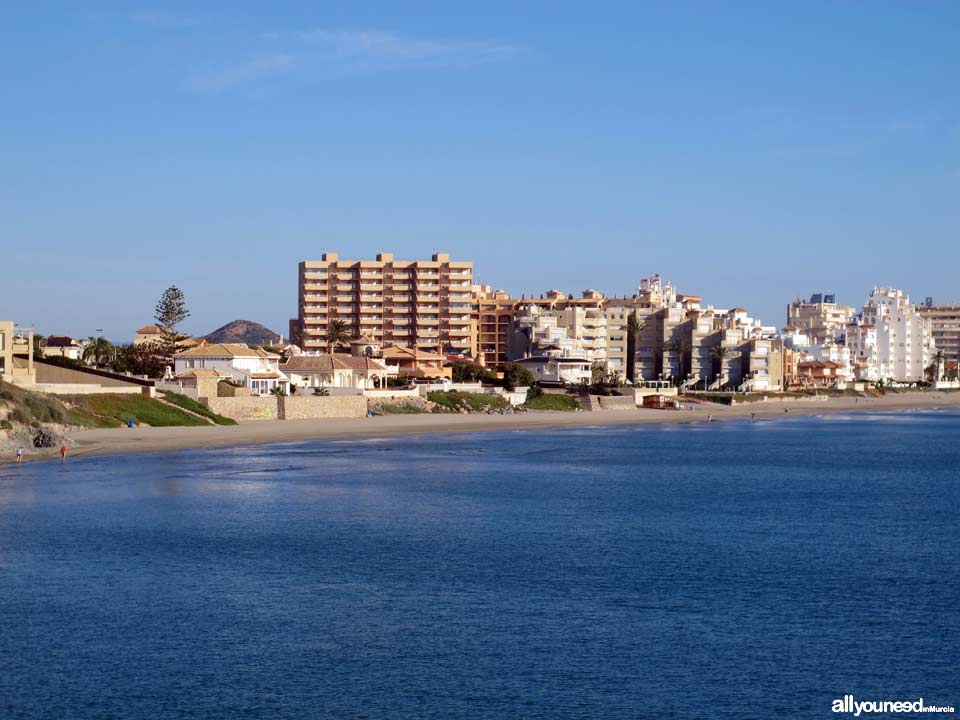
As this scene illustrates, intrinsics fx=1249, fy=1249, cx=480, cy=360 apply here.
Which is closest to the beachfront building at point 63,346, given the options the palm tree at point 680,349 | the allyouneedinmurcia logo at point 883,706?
the palm tree at point 680,349

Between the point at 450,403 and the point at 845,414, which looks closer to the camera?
the point at 450,403

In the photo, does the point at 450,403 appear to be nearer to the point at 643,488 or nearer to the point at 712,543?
the point at 643,488

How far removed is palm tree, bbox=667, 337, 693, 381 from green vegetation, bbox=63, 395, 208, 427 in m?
97.3

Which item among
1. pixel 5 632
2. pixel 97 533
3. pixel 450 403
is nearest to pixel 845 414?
pixel 450 403

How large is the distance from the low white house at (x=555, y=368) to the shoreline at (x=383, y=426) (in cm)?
1316

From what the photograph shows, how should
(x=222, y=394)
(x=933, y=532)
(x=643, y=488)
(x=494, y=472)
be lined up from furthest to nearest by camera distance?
1. (x=222, y=394)
2. (x=494, y=472)
3. (x=643, y=488)
4. (x=933, y=532)

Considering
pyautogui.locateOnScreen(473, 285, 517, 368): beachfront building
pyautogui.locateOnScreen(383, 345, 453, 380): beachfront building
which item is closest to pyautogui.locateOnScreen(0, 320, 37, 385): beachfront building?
pyautogui.locateOnScreen(383, 345, 453, 380): beachfront building

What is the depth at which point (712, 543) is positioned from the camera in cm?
3675

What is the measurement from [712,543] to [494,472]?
23.4 metres

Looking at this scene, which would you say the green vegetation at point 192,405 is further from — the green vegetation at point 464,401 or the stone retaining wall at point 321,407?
the green vegetation at point 464,401

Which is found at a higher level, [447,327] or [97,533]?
[447,327]

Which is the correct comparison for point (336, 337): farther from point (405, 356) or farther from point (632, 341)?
point (632, 341)

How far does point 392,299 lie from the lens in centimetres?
16812

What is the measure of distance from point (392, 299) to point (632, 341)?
3346 cm
